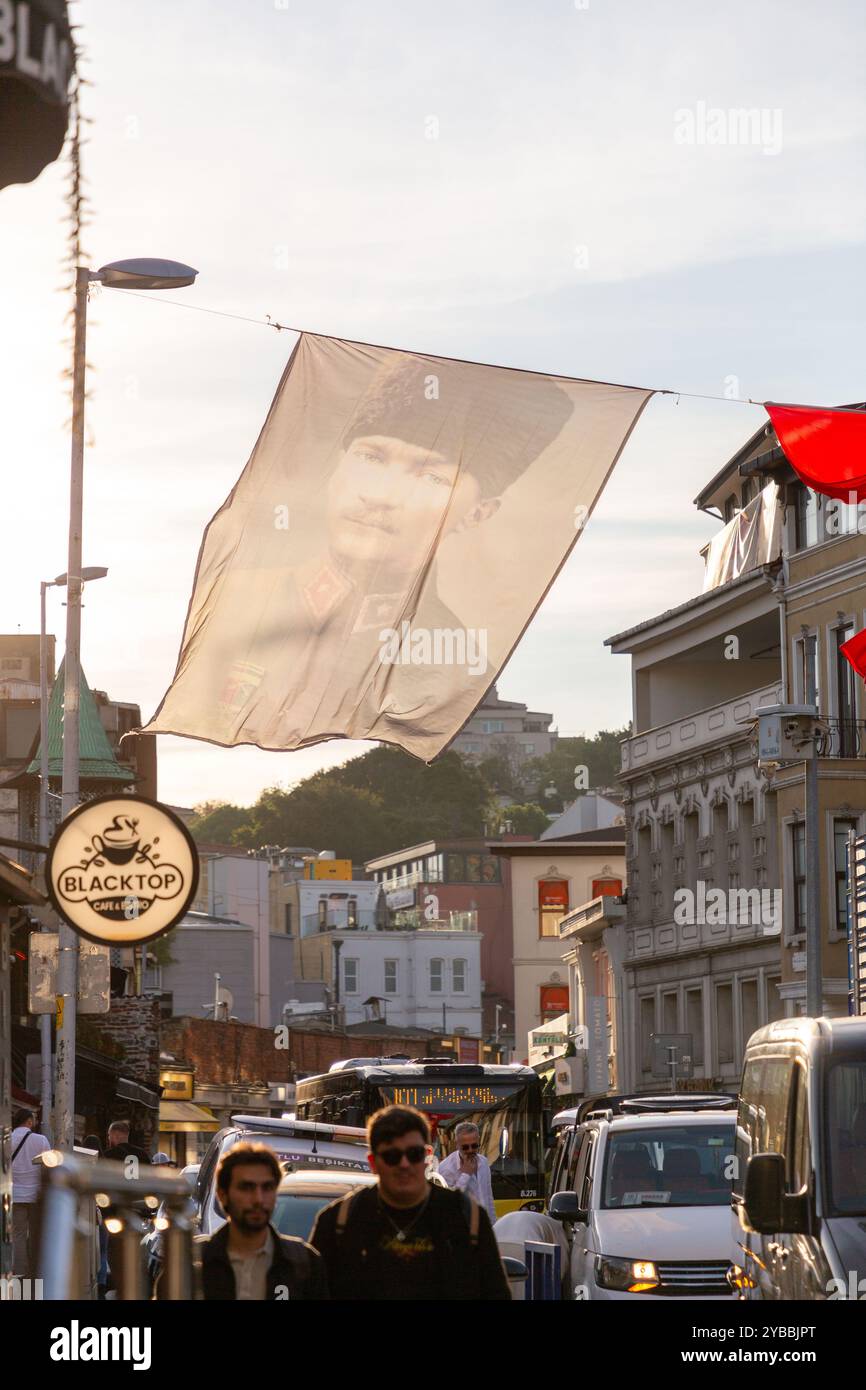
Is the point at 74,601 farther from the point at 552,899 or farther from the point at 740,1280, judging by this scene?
the point at 552,899

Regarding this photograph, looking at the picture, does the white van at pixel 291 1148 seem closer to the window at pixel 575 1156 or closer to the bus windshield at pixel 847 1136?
the window at pixel 575 1156

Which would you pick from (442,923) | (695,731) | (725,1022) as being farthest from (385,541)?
(442,923)

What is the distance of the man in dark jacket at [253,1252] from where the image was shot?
8.79m

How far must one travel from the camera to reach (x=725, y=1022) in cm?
6412

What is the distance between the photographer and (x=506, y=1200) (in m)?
29.1

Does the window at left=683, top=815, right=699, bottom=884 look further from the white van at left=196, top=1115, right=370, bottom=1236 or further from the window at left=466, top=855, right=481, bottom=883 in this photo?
the window at left=466, top=855, right=481, bottom=883

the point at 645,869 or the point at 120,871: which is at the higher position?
the point at 645,869

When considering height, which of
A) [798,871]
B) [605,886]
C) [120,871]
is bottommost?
[120,871]

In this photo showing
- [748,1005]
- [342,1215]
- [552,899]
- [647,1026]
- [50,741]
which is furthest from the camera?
[552,899]

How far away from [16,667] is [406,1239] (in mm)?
74118

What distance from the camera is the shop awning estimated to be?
7619cm
